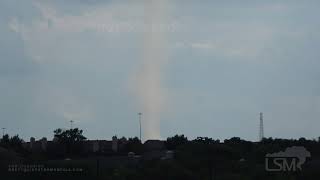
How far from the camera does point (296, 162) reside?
30.2 m

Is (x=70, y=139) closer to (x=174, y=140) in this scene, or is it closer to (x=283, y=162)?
(x=174, y=140)

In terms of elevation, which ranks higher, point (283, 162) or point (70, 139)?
point (70, 139)

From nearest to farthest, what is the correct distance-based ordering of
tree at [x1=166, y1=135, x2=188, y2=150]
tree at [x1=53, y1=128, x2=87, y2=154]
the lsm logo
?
the lsm logo, tree at [x1=53, y1=128, x2=87, y2=154], tree at [x1=166, y1=135, x2=188, y2=150]

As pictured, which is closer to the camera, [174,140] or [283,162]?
[283,162]

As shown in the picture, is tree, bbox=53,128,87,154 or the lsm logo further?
tree, bbox=53,128,87,154

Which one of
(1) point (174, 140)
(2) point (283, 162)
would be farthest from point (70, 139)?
(2) point (283, 162)

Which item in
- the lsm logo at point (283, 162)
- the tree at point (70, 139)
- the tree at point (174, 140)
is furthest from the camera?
the tree at point (174, 140)

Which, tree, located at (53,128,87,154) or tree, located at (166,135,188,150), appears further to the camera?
tree, located at (166,135,188,150)

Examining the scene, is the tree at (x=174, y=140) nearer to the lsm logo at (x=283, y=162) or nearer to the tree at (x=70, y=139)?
the tree at (x=70, y=139)

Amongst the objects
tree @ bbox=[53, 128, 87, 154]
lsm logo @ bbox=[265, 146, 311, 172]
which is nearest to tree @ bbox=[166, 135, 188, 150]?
tree @ bbox=[53, 128, 87, 154]

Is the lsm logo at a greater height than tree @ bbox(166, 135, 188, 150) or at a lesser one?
lesser

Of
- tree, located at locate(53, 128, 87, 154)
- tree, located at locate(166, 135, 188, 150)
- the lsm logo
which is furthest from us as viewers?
tree, located at locate(166, 135, 188, 150)

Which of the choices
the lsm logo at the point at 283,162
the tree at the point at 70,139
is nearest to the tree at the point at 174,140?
the tree at the point at 70,139

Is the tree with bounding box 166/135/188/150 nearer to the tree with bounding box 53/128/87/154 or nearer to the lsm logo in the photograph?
the tree with bounding box 53/128/87/154
